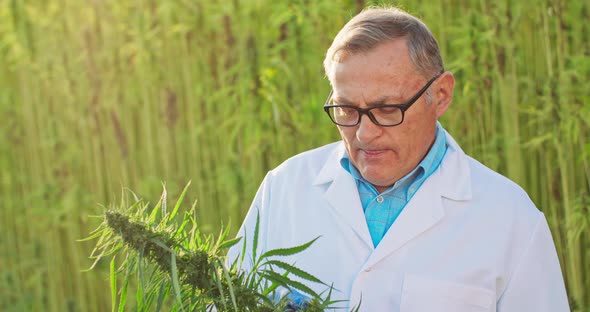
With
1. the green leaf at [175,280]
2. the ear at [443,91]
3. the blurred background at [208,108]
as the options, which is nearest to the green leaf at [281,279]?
the green leaf at [175,280]

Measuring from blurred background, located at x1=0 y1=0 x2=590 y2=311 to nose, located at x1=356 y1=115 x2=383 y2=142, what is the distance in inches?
20.5

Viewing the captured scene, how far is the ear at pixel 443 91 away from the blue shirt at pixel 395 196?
0.29 ft

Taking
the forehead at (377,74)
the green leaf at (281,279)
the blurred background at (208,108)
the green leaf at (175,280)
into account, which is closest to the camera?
the green leaf at (175,280)

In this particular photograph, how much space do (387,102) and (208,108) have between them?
1613mm

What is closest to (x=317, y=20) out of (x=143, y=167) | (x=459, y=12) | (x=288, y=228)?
(x=459, y=12)

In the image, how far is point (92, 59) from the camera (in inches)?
135

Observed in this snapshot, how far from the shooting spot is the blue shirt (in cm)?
172

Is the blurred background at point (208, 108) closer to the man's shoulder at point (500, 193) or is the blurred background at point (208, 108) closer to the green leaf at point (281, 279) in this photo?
the man's shoulder at point (500, 193)

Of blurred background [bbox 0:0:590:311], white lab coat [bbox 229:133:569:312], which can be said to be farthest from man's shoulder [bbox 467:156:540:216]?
blurred background [bbox 0:0:590:311]

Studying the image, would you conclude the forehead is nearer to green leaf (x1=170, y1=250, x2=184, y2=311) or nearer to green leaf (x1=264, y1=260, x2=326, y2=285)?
green leaf (x1=264, y1=260, x2=326, y2=285)

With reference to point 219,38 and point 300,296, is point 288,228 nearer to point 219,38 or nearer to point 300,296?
point 300,296

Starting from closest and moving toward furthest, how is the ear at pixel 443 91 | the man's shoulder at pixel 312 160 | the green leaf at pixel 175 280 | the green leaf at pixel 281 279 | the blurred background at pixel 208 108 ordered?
the green leaf at pixel 175 280 < the green leaf at pixel 281 279 < the ear at pixel 443 91 < the man's shoulder at pixel 312 160 < the blurred background at pixel 208 108

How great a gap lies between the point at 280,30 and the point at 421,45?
116cm

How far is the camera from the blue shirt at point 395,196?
1725mm
